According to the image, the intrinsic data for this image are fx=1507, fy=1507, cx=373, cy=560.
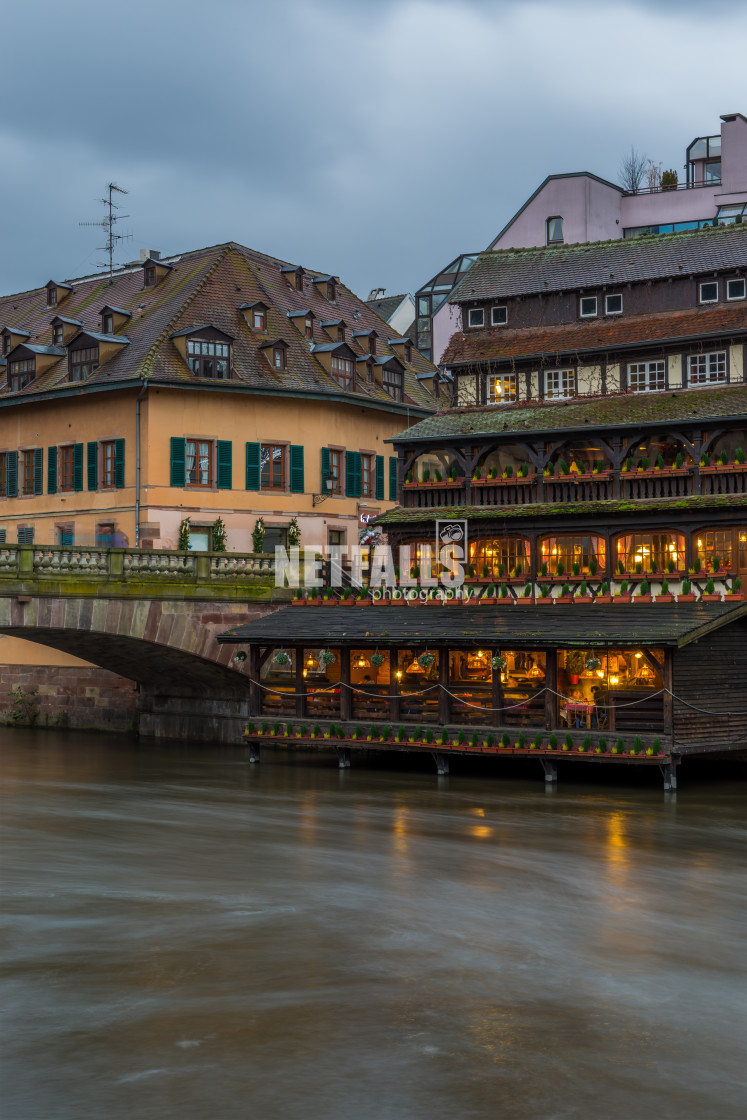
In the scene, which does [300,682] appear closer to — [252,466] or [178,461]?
[178,461]

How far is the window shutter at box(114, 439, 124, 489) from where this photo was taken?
5262 centimetres

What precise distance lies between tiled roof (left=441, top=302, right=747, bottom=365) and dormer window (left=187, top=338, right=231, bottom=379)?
9.19 m

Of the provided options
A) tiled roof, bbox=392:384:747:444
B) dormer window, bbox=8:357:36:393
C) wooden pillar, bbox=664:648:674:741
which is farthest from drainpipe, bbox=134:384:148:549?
wooden pillar, bbox=664:648:674:741

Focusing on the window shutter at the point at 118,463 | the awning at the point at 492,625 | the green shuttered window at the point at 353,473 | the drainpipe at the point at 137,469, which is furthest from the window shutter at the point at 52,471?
the awning at the point at 492,625

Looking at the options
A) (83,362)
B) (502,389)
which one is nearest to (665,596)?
(502,389)

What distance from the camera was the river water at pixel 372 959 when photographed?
47.3 feet

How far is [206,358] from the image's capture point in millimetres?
53875

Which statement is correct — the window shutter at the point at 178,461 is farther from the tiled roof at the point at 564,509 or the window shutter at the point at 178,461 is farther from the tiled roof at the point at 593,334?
the tiled roof at the point at 593,334

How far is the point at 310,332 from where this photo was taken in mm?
59500

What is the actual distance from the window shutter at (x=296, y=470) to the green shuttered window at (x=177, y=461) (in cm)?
439

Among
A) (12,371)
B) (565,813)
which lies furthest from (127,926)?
(12,371)

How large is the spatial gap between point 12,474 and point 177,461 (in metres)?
8.69

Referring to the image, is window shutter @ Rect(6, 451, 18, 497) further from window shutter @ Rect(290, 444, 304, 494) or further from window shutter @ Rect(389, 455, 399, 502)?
window shutter @ Rect(389, 455, 399, 502)

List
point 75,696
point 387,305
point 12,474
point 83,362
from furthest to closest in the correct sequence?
1. point 387,305
2. point 12,474
3. point 83,362
4. point 75,696
